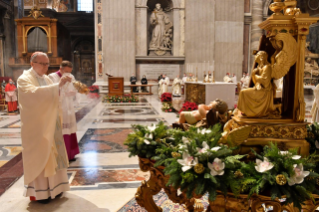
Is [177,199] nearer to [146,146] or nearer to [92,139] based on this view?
[146,146]

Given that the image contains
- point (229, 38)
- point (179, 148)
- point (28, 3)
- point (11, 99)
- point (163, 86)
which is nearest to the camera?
point (179, 148)

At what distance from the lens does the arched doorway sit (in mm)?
28062

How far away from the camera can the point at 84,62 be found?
28.4m

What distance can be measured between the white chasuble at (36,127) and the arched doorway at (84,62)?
25880mm

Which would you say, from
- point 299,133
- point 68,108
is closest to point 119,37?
point 68,108

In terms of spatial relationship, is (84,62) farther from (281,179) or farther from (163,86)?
(281,179)

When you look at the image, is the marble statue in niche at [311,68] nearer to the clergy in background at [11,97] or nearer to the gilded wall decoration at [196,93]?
the gilded wall decoration at [196,93]

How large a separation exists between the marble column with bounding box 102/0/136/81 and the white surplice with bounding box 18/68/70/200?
15.9 metres

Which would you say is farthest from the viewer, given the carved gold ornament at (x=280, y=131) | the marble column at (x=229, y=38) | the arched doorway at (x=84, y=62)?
the arched doorway at (x=84, y=62)

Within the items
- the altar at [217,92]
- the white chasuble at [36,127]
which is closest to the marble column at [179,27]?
the altar at [217,92]

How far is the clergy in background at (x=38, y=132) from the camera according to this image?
9.64ft

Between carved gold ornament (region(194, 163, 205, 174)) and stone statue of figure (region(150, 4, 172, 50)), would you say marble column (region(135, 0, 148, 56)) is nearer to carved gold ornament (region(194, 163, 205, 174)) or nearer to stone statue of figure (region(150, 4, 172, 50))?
stone statue of figure (region(150, 4, 172, 50))

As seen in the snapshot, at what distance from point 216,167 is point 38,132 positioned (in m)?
1.99

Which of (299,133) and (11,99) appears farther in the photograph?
(11,99)
